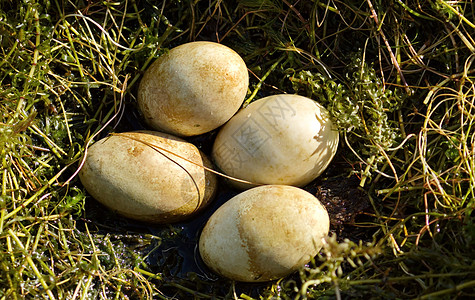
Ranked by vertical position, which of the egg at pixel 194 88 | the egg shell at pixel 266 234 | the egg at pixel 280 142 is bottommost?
the egg shell at pixel 266 234

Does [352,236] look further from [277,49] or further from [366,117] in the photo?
[277,49]

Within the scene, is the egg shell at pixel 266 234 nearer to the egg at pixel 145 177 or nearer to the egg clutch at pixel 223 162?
the egg clutch at pixel 223 162

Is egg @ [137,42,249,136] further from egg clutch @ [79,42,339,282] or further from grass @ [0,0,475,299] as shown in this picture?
grass @ [0,0,475,299]

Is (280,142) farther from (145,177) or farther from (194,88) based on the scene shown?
(145,177)

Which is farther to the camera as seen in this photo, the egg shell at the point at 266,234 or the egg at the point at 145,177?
the egg at the point at 145,177

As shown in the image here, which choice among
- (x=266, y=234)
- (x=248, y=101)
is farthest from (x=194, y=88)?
(x=266, y=234)

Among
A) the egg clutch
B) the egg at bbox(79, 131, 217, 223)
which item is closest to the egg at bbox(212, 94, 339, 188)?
the egg clutch

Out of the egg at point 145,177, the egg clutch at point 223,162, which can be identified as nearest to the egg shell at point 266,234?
the egg clutch at point 223,162
